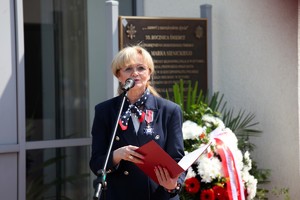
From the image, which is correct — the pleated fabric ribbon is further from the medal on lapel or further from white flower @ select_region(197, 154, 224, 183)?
the medal on lapel

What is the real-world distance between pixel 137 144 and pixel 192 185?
147 centimetres

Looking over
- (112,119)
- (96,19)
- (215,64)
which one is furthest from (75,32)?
(112,119)

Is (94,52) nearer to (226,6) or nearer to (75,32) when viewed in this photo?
(75,32)

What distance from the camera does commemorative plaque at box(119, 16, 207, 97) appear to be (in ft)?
18.4

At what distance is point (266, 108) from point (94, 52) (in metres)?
1.63

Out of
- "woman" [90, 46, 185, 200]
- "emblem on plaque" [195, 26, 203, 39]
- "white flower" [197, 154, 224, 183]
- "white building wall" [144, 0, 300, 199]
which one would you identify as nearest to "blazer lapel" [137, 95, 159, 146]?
"woman" [90, 46, 185, 200]

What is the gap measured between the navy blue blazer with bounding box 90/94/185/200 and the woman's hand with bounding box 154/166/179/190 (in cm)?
14

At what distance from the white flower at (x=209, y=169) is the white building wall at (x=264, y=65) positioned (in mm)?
1265

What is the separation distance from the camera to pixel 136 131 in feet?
12.1

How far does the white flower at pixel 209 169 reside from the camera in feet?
16.4

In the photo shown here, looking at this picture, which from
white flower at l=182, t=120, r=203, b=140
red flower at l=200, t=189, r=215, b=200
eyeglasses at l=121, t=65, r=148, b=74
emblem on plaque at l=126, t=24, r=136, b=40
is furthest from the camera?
emblem on plaque at l=126, t=24, r=136, b=40

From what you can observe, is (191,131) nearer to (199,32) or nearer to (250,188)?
(250,188)

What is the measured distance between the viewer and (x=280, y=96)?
244 inches

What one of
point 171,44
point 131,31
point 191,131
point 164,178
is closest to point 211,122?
point 191,131
